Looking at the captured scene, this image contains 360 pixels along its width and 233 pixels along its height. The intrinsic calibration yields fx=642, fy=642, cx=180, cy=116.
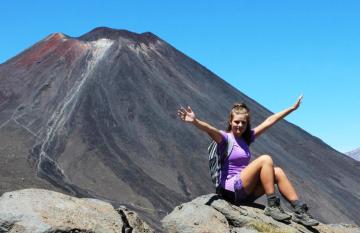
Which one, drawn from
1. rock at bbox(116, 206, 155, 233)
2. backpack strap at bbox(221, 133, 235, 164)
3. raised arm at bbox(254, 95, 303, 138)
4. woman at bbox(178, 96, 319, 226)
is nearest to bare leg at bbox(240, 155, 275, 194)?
woman at bbox(178, 96, 319, 226)

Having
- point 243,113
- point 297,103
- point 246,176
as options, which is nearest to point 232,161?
point 246,176

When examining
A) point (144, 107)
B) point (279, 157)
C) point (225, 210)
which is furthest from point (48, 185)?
point (225, 210)

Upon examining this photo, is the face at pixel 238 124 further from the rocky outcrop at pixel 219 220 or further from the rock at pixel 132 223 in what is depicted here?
the rock at pixel 132 223

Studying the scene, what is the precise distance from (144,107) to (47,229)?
5113 centimetres

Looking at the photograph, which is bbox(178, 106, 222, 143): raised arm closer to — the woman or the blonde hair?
the woman

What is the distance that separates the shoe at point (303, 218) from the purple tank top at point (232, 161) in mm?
838

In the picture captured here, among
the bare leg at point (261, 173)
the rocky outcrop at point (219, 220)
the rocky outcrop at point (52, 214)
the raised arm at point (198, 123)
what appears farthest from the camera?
the bare leg at point (261, 173)

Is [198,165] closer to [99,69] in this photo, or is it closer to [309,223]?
[99,69]

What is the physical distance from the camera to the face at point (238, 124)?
300 inches

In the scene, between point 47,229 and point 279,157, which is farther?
point 279,157

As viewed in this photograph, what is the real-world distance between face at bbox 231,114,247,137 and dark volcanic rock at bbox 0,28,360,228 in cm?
2901

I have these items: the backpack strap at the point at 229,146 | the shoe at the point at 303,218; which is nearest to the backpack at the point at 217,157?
the backpack strap at the point at 229,146

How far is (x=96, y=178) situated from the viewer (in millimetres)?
45594

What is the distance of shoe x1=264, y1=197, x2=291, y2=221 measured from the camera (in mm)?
7552
